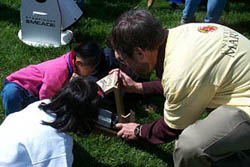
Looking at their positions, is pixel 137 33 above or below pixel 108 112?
above

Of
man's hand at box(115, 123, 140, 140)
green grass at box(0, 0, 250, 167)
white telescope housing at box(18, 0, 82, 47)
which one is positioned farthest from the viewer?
white telescope housing at box(18, 0, 82, 47)

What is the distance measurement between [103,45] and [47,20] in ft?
2.41

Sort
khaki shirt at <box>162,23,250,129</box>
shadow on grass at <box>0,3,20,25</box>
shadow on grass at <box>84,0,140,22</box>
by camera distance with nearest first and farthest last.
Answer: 1. khaki shirt at <box>162,23,250,129</box>
2. shadow on grass at <box>0,3,20,25</box>
3. shadow on grass at <box>84,0,140,22</box>

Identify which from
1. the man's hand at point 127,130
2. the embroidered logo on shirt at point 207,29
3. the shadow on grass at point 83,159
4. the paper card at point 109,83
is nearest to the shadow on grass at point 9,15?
the shadow on grass at point 83,159

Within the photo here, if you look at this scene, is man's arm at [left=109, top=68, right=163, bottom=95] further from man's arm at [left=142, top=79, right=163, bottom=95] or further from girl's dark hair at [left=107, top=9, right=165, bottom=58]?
girl's dark hair at [left=107, top=9, right=165, bottom=58]

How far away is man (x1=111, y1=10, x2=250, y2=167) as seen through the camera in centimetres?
186

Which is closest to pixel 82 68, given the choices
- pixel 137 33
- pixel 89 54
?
pixel 89 54

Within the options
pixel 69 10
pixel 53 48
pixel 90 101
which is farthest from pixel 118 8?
pixel 90 101

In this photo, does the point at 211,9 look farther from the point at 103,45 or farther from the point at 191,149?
the point at 191,149

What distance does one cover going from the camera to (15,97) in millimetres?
2691

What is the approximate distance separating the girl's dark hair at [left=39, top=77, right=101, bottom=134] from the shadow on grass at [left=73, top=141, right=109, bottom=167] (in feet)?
2.14

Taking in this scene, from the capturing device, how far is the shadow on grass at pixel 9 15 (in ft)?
15.6

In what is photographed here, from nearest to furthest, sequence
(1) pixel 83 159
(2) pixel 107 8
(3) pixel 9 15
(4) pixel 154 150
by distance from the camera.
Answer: (1) pixel 83 159
(4) pixel 154 150
(3) pixel 9 15
(2) pixel 107 8

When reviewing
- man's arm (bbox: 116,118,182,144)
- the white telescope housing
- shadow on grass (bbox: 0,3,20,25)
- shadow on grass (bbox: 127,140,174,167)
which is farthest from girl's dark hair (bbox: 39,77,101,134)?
shadow on grass (bbox: 0,3,20,25)
